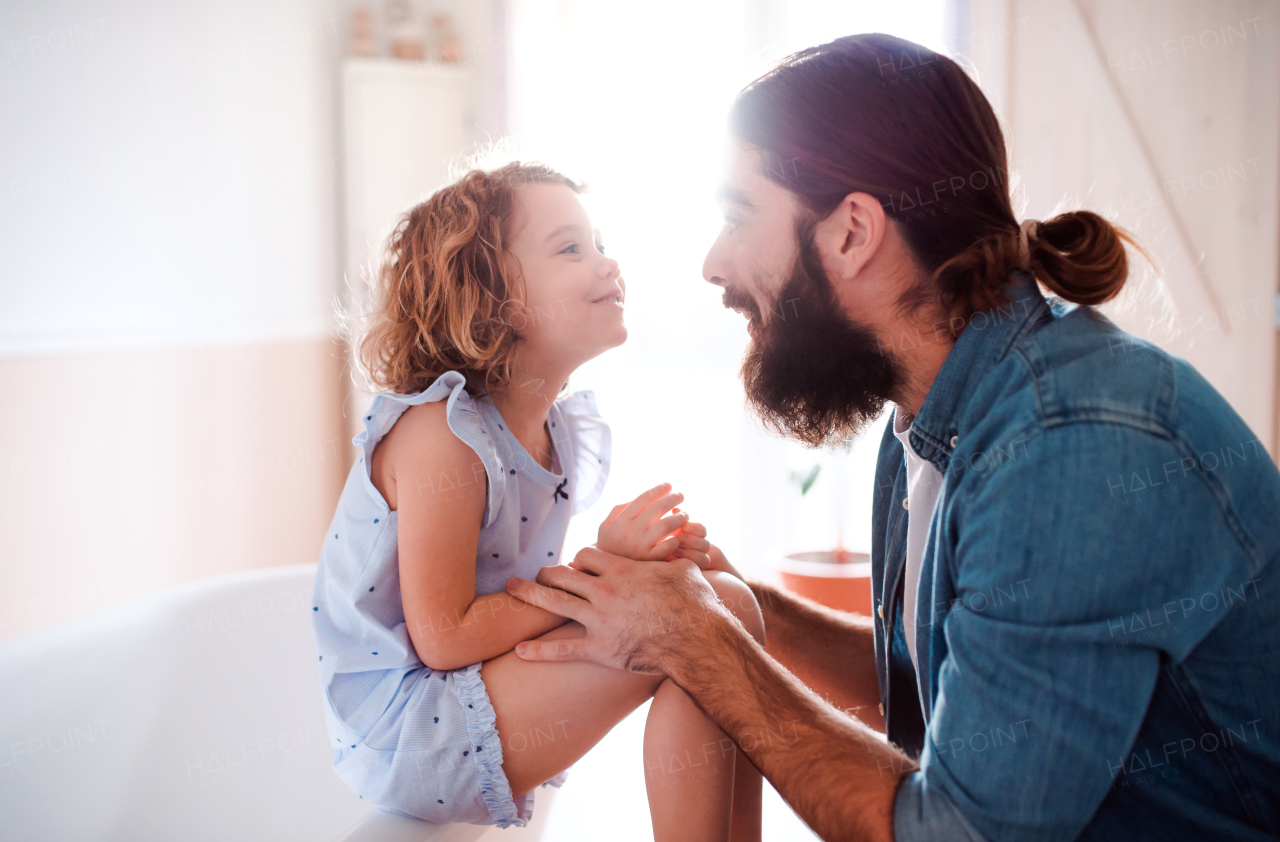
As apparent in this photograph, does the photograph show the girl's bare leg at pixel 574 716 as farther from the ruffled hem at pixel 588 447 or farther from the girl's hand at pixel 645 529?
the ruffled hem at pixel 588 447

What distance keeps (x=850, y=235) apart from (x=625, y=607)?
1.65 feet

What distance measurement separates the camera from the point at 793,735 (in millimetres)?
836

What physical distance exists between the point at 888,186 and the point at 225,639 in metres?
1.33

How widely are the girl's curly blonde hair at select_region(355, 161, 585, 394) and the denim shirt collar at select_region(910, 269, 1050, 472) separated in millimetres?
611

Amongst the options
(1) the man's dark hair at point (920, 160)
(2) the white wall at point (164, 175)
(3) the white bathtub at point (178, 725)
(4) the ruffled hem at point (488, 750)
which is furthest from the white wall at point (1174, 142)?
(2) the white wall at point (164, 175)

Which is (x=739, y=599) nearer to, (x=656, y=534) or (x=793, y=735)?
(x=656, y=534)

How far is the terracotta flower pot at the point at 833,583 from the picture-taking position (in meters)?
1.77

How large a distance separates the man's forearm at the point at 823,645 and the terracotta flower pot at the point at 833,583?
18.8 inches

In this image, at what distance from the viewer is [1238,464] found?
0.74m

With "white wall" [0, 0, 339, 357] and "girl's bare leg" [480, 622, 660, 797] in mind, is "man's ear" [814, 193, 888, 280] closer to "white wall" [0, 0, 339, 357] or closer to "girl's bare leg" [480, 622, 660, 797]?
"girl's bare leg" [480, 622, 660, 797]

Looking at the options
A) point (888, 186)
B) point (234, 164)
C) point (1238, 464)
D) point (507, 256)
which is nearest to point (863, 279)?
point (888, 186)

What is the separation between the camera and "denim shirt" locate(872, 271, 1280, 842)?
2.30ft

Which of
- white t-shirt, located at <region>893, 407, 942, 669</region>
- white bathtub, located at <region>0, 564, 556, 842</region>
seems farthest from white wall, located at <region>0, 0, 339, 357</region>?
white t-shirt, located at <region>893, 407, 942, 669</region>

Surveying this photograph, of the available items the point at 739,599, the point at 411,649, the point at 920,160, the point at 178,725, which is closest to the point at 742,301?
the point at 920,160
